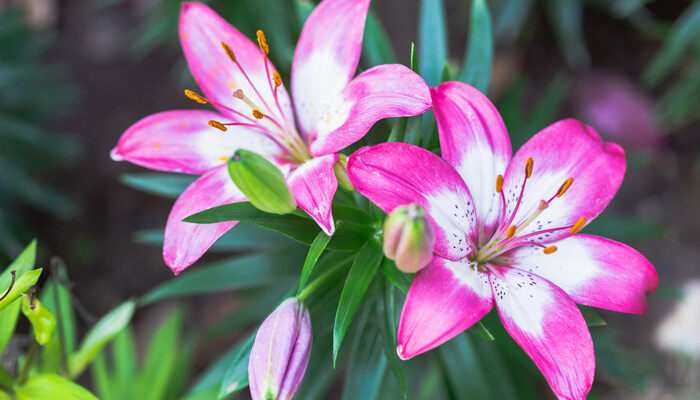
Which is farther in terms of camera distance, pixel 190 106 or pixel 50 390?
pixel 190 106

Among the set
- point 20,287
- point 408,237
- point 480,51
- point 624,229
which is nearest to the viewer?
point 408,237

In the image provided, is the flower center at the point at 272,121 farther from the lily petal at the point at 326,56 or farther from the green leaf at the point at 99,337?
the green leaf at the point at 99,337

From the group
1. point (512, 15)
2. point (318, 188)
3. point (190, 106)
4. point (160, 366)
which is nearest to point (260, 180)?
point (318, 188)

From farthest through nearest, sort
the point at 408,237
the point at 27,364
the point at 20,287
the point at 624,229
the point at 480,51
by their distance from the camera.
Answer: the point at 624,229
the point at 480,51
the point at 27,364
the point at 20,287
the point at 408,237

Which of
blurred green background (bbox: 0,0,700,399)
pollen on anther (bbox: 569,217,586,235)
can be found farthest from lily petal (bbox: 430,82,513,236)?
blurred green background (bbox: 0,0,700,399)

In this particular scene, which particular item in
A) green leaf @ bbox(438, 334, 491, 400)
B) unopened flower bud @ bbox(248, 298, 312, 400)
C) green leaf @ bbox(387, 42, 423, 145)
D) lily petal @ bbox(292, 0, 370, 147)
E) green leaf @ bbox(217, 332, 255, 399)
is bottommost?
green leaf @ bbox(438, 334, 491, 400)

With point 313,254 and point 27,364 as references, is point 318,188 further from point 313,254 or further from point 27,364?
point 27,364

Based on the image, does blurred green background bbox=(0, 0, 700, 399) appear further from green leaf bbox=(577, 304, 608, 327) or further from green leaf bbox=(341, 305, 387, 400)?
green leaf bbox=(577, 304, 608, 327)

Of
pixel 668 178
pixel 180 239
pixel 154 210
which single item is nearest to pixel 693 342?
pixel 668 178
